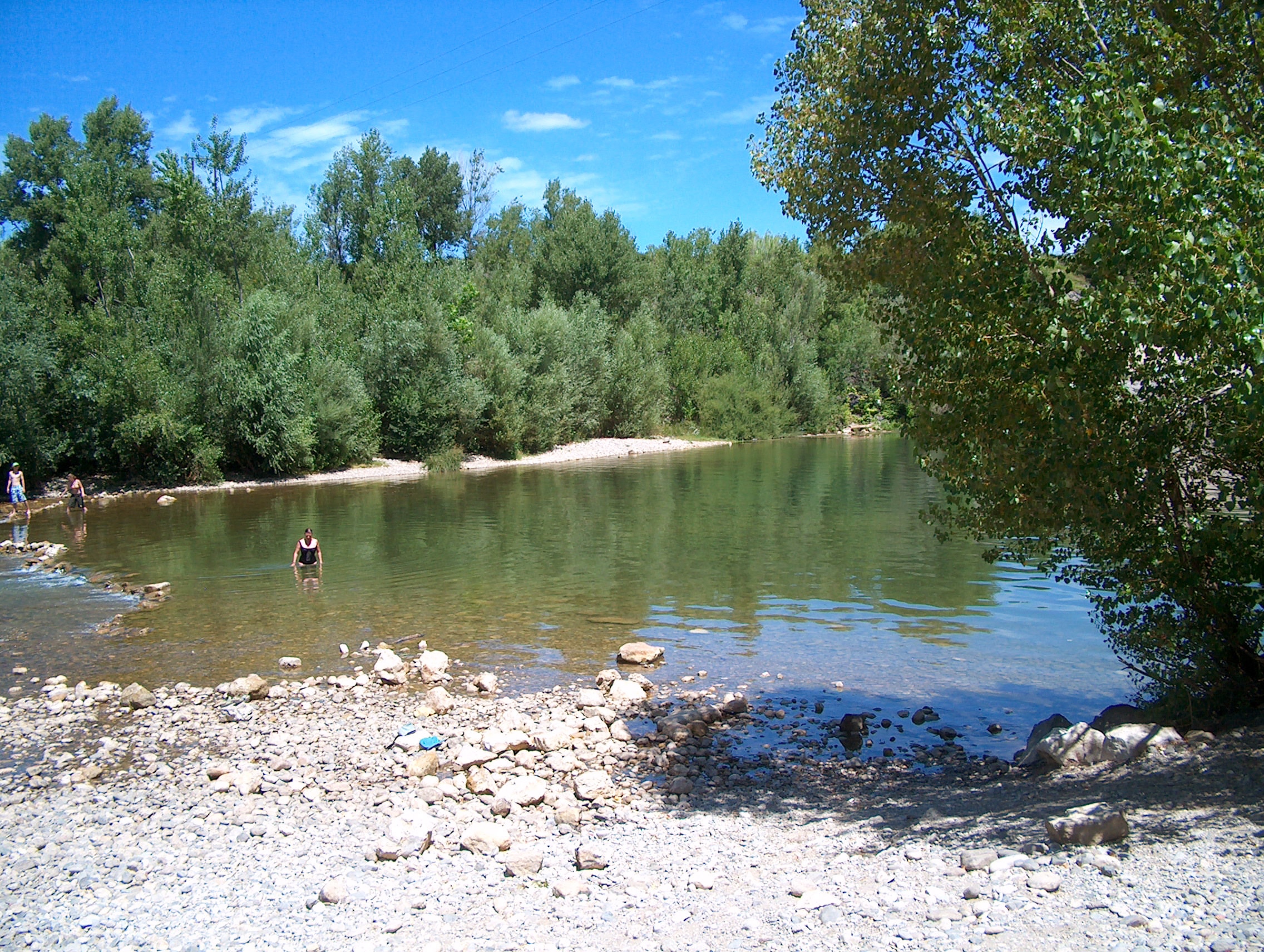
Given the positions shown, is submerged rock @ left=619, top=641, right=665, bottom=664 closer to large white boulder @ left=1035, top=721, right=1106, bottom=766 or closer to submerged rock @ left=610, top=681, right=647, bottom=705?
submerged rock @ left=610, top=681, right=647, bottom=705

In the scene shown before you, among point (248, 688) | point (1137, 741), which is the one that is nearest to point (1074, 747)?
point (1137, 741)

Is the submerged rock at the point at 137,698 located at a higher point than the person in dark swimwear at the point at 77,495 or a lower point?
lower

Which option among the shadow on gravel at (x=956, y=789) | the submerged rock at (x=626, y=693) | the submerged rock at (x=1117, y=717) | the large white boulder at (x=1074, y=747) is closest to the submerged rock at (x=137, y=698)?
the submerged rock at (x=626, y=693)

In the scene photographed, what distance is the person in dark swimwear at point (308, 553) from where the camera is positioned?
23.6m

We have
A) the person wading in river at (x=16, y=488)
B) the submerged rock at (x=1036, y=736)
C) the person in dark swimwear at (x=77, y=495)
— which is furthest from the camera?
the person wading in river at (x=16, y=488)

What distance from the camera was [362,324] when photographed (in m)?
61.7

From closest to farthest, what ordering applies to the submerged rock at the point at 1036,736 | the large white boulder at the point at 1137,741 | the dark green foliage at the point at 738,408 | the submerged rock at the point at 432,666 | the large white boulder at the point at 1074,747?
the large white boulder at the point at 1137,741 < the large white boulder at the point at 1074,747 < the submerged rock at the point at 1036,736 < the submerged rock at the point at 432,666 < the dark green foliage at the point at 738,408

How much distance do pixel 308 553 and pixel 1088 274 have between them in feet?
66.2

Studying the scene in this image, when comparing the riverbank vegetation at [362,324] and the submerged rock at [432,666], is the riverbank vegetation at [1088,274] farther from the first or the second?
the submerged rock at [432,666]

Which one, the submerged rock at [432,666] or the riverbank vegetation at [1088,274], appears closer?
the riverbank vegetation at [1088,274]

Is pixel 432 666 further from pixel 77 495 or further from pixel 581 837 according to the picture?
pixel 77 495

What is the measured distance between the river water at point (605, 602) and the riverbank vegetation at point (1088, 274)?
3.03 meters

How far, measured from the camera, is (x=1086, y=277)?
9312 millimetres

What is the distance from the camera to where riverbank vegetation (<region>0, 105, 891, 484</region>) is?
44875mm
